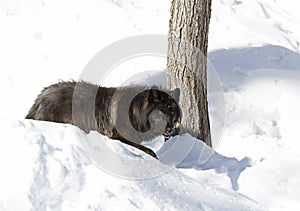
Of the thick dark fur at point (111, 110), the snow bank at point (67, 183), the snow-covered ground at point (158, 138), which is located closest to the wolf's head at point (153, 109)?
the thick dark fur at point (111, 110)

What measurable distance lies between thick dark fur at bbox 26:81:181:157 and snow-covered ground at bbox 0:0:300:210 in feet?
1.06

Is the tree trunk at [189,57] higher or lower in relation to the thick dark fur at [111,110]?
higher

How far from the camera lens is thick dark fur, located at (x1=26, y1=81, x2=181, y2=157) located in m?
6.70

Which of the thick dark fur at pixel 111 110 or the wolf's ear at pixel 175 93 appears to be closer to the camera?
the thick dark fur at pixel 111 110

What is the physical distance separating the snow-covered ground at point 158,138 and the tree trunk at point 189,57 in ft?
1.99

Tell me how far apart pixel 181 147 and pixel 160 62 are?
293 cm

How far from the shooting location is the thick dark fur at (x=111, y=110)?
670cm

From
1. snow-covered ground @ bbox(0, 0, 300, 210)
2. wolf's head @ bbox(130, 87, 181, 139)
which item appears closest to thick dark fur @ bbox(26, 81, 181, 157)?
wolf's head @ bbox(130, 87, 181, 139)

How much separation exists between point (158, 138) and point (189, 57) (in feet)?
3.88

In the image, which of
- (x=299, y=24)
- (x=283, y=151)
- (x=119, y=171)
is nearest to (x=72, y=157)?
(x=119, y=171)

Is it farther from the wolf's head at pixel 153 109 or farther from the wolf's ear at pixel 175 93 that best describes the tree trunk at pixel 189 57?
the wolf's head at pixel 153 109

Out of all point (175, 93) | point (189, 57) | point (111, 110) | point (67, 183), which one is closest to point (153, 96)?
point (175, 93)

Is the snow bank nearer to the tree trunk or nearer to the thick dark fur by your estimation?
the thick dark fur

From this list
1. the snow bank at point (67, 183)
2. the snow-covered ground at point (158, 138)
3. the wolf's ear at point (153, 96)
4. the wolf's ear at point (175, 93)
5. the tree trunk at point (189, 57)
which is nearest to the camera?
the snow bank at point (67, 183)
